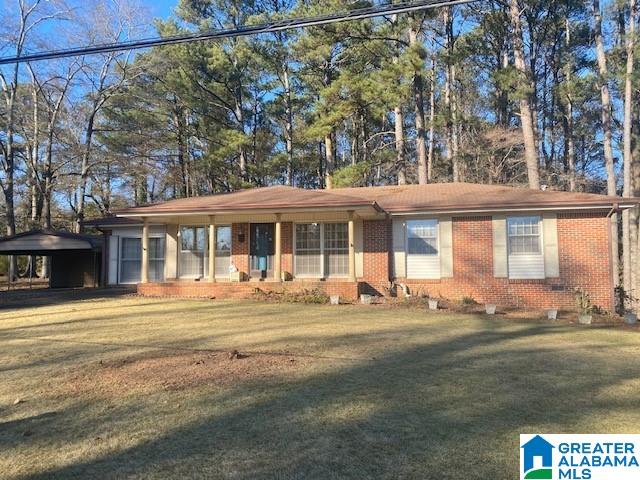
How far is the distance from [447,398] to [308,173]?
110 ft

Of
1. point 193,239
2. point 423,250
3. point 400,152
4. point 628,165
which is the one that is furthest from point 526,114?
point 193,239

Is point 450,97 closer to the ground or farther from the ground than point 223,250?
farther from the ground

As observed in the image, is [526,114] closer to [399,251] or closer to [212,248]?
[399,251]

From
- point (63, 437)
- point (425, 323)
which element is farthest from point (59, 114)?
point (63, 437)

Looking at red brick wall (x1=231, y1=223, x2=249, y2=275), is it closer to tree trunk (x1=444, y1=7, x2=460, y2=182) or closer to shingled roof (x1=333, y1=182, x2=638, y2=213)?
shingled roof (x1=333, y1=182, x2=638, y2=213)

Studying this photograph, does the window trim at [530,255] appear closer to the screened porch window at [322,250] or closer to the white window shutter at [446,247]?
the white window shutter at [446,247]

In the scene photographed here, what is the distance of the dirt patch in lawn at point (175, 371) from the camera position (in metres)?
5.78

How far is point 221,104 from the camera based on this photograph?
3244 centimetres

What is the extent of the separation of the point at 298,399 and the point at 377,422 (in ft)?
3.22

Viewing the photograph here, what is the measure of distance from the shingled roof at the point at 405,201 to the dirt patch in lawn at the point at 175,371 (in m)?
8.14

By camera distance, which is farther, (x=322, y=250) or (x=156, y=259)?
(x=156, y=259)

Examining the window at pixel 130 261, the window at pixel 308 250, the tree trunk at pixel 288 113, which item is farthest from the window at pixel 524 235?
the tree trunk at pixel 288 113

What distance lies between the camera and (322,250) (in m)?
16.9

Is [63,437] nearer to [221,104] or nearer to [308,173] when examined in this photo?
[221,104]
